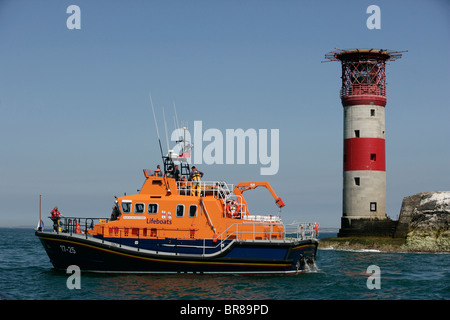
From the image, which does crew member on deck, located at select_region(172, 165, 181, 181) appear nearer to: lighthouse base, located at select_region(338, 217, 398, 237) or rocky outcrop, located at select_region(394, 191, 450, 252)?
lighthouse base, located at select_region(338, 217, 398, 237)

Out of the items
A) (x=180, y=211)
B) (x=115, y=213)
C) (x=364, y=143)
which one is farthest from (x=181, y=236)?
(x=364, y=143)

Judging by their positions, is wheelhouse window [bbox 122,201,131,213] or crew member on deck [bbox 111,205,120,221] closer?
wheelhouse window [bbox 122,201,131,213]

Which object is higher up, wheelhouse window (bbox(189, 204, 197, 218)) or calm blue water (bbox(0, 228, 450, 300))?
wheelhouse window (bbox(189, 204, 197, 218))

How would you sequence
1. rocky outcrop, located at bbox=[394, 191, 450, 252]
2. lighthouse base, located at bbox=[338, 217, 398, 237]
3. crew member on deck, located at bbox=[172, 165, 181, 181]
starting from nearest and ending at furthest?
crew member on deck, located at bbox=[172, 165, 181, 181] < rocky outcrop, located at bbox=[394, 191, 450, 252] < lighthouse base, located at bbox=[338, 217, 398, 237]

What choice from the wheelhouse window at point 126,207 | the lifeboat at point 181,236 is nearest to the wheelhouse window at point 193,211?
the lifeboat at point 181,236

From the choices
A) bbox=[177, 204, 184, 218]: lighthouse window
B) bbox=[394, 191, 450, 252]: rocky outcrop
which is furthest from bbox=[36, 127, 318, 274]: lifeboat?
bbox=[394, 191, 450, 252]: rocky outcrop

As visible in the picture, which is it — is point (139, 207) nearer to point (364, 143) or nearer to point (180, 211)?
point (180, 211)

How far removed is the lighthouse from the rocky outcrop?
1.41 metres

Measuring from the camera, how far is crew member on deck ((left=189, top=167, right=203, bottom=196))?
2323cm

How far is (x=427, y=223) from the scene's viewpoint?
128ft

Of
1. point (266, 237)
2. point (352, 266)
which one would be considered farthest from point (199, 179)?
point (352, 266)

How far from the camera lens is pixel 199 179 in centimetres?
2367
